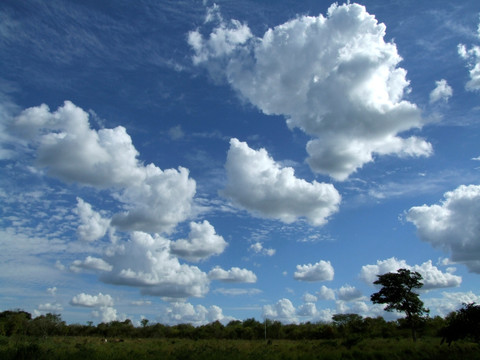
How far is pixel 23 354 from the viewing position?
2373cm

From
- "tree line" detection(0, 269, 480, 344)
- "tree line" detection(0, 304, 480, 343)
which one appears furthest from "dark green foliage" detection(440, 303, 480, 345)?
"tree line" detection(0, 304, 480, 343)

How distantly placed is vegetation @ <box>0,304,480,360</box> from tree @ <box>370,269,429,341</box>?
3.73 meters

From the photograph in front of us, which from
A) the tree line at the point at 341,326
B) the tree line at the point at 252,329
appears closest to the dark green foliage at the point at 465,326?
the tree line at the point at 341,326

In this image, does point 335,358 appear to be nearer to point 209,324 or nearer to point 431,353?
point 431,353

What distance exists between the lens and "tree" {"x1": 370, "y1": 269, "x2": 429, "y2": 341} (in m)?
52.8

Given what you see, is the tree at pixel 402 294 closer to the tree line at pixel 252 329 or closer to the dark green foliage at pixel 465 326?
the tree line at pixel 252 329

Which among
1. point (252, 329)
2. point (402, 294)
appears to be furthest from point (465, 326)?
point (252, 329)

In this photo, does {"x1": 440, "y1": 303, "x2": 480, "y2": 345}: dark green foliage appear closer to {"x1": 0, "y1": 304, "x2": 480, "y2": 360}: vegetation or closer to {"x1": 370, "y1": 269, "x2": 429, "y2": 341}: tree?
{"x1": 0, "y1": 304, "x2": 480, "y2": 360}: vegetation

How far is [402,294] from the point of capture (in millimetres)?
53125

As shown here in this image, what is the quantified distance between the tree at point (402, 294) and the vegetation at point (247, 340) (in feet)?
12.2

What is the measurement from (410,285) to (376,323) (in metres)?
28.2

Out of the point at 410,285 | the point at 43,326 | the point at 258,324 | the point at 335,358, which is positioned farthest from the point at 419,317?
the point at 43,326

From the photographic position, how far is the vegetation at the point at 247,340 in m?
26.6

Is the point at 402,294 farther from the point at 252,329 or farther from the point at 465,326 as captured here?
the point at 252,329
